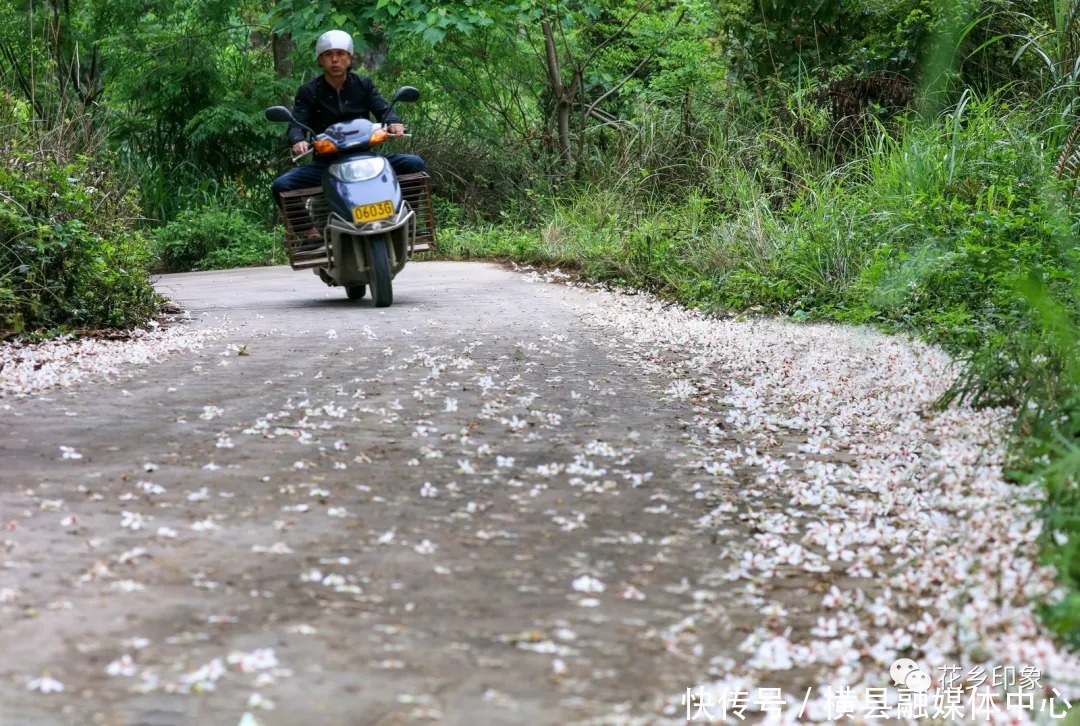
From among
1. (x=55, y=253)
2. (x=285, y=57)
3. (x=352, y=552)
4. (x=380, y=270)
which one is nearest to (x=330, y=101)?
(x=380, y=270)

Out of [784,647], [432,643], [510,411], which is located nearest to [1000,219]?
[510,411]

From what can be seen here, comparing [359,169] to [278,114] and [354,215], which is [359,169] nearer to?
[354,215]

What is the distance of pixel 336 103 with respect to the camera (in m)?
7.78

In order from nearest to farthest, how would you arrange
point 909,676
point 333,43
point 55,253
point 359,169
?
point 909,676 < point 55,253 < point 359,169 < point 333,43

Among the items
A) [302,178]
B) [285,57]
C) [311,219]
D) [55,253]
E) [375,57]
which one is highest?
[285,57]

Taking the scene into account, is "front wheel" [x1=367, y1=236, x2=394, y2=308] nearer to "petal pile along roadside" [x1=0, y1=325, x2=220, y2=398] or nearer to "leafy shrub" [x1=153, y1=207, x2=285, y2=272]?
"petal pile along roadside" [x1=0, y1=325, x2=220, y2=398]

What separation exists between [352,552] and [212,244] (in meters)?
12.8

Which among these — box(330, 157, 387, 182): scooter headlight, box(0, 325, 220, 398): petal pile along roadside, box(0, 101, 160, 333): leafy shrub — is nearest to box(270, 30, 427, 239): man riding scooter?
box(330, 157, 387, 182): scooter headlight

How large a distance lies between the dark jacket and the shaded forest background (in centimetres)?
128

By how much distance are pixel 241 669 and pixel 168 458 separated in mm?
1464

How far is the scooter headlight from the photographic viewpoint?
745 cm

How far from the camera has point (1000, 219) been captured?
5.22 metres

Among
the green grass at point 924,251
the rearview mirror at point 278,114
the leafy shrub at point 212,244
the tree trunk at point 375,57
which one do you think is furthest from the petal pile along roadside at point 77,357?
the tree trunk at point 375,57

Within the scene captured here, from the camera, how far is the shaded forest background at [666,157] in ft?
17.1
